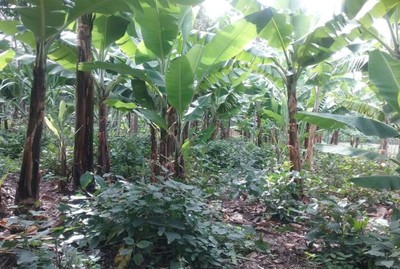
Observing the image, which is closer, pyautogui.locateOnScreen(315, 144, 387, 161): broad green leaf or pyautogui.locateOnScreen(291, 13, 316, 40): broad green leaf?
pyautogui.locateOnScreen(315, 144, 387, 161): broad green leaf

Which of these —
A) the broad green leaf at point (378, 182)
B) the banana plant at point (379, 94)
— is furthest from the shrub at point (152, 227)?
the banana plant at point (379, 94)

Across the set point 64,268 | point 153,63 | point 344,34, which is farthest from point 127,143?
point 64,268

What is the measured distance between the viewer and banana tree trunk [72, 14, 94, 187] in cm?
425

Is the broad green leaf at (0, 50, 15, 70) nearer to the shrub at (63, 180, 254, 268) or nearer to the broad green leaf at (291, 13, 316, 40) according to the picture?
the shrub at (63, 180, 254, 268)

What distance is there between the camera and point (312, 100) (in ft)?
28.0

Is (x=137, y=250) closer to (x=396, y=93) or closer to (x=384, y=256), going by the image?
(x=384, y=256)

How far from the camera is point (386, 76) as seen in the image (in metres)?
3.47

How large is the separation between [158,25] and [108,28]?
711mm

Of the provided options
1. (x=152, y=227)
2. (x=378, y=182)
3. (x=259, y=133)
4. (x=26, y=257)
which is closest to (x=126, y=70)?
(x=152, y=227)

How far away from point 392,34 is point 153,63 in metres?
3.38

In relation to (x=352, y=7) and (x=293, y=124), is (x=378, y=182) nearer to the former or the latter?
(x=352, y=7)

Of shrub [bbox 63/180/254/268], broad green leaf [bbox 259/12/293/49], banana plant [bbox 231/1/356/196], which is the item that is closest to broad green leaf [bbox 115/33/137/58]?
banana plant [bbox 231/1/356/196]

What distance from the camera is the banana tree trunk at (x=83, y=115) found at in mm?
4255

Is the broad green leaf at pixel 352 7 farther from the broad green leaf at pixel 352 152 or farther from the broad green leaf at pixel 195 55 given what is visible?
the broad green leaf at pixel 195 55
